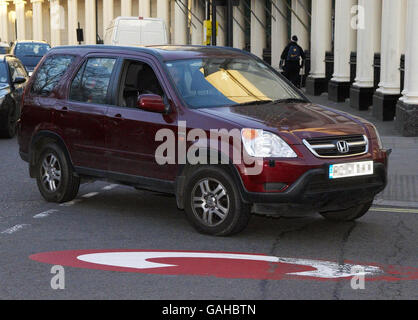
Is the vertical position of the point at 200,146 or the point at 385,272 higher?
the point at 200,146

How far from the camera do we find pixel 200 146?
312 inches

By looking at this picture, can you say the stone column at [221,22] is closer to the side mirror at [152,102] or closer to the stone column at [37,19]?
the stone column at [37,19]

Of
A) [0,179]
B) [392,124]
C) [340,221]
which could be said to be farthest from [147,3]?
[340,221]

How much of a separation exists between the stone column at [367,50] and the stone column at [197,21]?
75.8 feet

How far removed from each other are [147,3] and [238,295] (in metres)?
46.8

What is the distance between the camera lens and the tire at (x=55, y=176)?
9656mm

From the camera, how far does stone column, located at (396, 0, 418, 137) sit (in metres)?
→ 16.1

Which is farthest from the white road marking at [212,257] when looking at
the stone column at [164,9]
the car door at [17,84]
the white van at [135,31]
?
the stone column at [164,9]

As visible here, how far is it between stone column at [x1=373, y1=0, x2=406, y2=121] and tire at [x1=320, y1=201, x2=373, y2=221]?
1046cm

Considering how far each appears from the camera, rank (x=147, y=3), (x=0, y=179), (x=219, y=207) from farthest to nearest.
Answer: (x=147, y=3)
(x=0, y=179)
(x=219, y=207)

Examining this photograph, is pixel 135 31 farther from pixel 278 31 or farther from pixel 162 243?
pixel 162 243

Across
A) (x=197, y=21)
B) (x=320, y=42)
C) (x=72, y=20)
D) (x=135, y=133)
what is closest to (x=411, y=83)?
(x=135, y=133)

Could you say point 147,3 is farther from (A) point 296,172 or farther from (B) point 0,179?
(A) point 296,172

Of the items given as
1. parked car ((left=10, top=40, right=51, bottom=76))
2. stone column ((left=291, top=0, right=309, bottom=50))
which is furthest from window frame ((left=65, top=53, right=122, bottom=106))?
parked car ((left=10, top=40, right=51, bottom=76))
